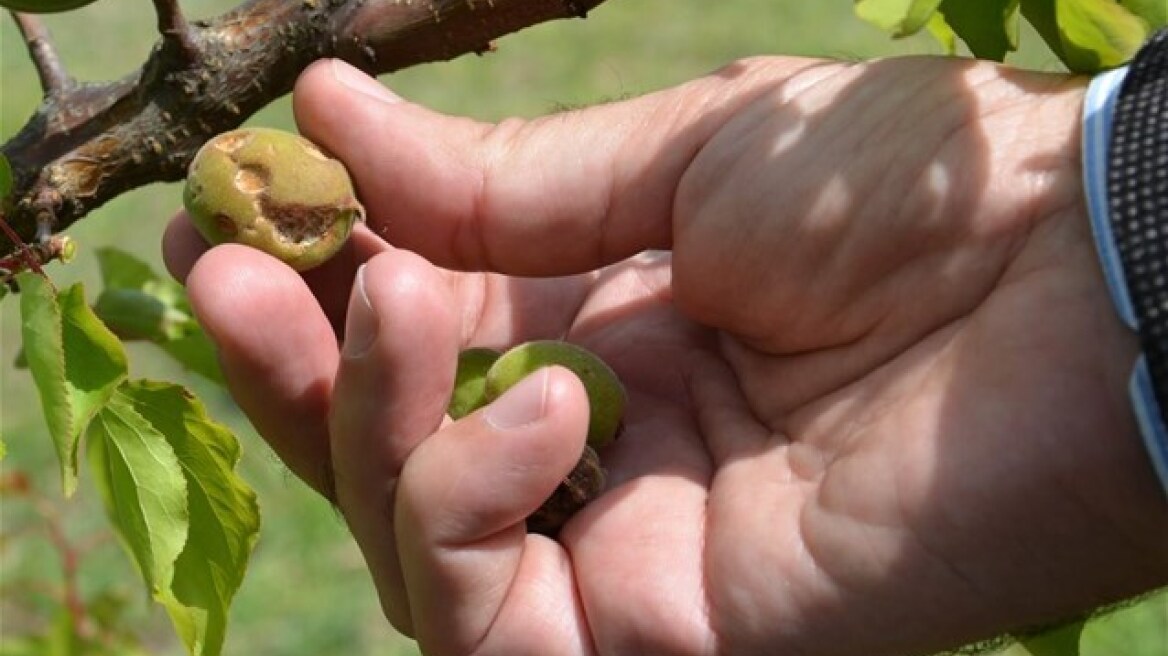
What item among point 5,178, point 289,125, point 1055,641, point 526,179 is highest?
point 5,178

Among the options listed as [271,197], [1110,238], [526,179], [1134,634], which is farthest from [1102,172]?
[1134,634]

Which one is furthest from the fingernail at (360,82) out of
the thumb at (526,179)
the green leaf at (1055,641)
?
the green leaf at (1055,641)

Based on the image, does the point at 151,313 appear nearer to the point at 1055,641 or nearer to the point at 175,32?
the point at 175,32

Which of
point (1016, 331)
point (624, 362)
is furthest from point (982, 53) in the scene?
point (624, 362)

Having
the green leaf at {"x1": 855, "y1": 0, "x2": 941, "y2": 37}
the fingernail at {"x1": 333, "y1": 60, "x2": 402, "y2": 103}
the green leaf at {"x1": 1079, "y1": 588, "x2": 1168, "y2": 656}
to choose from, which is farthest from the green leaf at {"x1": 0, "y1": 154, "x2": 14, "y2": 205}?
the green leaf at {"x1": 1079, "y1": 588, "x2": 1168, "y2": 656}

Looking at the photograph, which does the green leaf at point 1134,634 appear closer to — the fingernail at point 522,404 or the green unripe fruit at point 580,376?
the green unripe fruit at point 580,376

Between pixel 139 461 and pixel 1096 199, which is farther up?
pixel 1096 199

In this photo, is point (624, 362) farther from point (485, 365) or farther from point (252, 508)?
point (252, 508)

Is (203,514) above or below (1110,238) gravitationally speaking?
below
